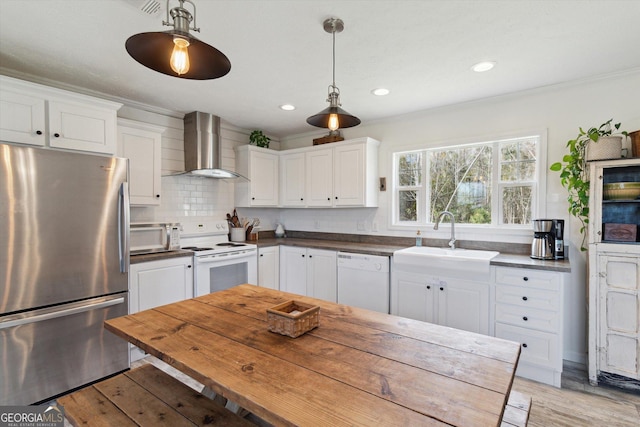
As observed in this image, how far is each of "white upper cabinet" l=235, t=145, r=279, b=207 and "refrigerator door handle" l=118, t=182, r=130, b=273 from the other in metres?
1.74

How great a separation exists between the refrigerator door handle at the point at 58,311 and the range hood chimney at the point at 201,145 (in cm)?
160

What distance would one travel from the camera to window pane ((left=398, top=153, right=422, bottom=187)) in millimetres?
3693

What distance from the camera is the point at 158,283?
2865 millimetres

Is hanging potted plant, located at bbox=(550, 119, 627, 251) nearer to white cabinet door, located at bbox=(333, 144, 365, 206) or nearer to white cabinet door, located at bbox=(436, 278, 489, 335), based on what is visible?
white cabinet door, located at bbox=(436, 278, 489, 335)

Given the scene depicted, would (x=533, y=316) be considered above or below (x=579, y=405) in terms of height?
above

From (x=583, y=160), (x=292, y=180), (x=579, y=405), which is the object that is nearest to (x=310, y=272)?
(x=292, y=180)

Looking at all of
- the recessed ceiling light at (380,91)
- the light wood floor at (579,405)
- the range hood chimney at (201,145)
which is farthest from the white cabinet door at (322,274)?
the light wood floor at (579,405)

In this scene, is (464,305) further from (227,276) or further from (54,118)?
(54,118)

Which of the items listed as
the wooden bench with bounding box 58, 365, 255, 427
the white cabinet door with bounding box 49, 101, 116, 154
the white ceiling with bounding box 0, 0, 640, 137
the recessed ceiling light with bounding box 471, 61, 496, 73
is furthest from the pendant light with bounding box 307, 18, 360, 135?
the white cabinet door with bounding box 49, 101, 116, 154

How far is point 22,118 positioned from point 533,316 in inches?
162

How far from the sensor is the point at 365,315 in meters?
1.59

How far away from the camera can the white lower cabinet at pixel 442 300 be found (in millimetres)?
2645

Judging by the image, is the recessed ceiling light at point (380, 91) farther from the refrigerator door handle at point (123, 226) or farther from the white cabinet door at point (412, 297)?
the refrigerator door handle at point (123, 226)

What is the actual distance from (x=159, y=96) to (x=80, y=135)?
85cm
